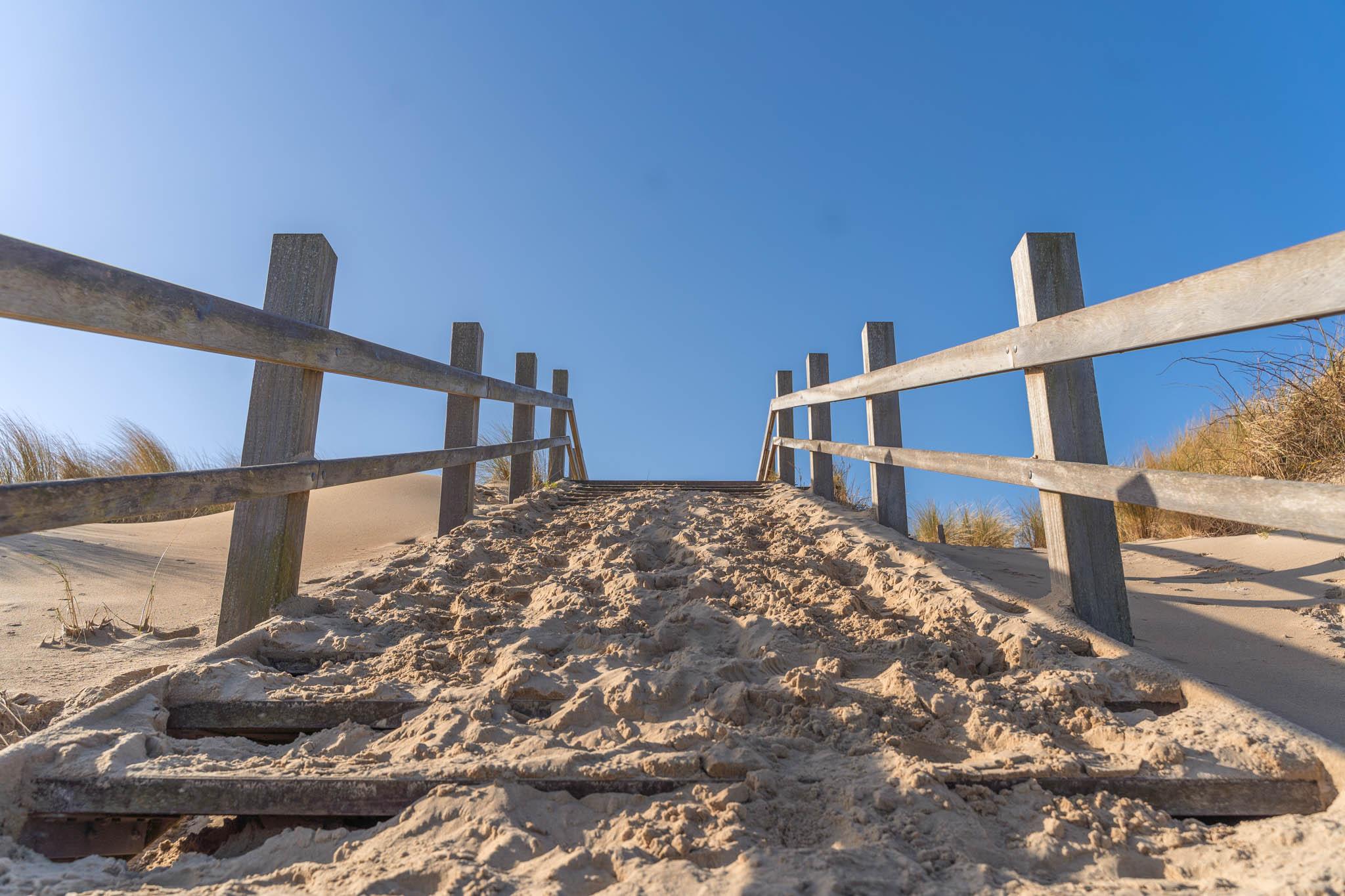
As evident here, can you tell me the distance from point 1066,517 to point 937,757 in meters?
1.38

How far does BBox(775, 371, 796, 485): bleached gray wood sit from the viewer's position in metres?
7.68

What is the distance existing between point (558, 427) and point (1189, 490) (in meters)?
7.03

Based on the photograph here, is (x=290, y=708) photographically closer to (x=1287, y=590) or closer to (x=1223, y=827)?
(x=1223, y=827)

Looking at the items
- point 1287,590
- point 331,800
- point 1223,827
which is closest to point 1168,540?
point 1287,590

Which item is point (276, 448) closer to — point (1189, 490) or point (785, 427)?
point (1189, 490)

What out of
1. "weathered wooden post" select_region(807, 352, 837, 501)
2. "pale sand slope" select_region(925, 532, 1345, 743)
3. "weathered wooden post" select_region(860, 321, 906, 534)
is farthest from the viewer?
"weathered wooden post" select_region(807, 352, 837, 501)

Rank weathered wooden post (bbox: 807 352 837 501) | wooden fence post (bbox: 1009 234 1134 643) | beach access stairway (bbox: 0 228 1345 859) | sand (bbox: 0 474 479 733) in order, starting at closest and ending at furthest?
beach access stairway (bbox: 0 228 1345 859) → wooden fence post (bbox: 1009 234 1134 643) → sand (bbox: 0 474 479 733) → weathered wooden post (bbox: 807 352 837 501)

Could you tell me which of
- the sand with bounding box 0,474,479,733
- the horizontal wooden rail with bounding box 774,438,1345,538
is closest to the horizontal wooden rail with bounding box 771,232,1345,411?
the horizontal wooden rail with bounding box 774,438,1345,538

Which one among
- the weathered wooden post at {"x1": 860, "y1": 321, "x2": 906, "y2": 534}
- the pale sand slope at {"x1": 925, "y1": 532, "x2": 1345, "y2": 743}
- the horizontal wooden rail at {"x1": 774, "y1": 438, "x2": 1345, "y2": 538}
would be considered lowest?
the pale sand slope at {"x1": 925, "y1": 532, "x2": 1345, "y2": 743}

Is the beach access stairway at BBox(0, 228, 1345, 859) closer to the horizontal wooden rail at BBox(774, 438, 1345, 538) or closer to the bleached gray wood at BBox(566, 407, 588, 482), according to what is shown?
the horizontal wooden rail at BBox(774, 438, 1345, 538)

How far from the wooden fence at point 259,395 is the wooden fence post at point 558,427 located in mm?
3314

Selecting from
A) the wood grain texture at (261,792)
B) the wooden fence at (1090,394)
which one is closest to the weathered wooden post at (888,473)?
the wooden fence at (1090,394)

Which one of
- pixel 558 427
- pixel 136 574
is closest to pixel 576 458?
pixel 558 427

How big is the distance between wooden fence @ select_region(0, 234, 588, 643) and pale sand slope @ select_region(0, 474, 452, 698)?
2.08ft
